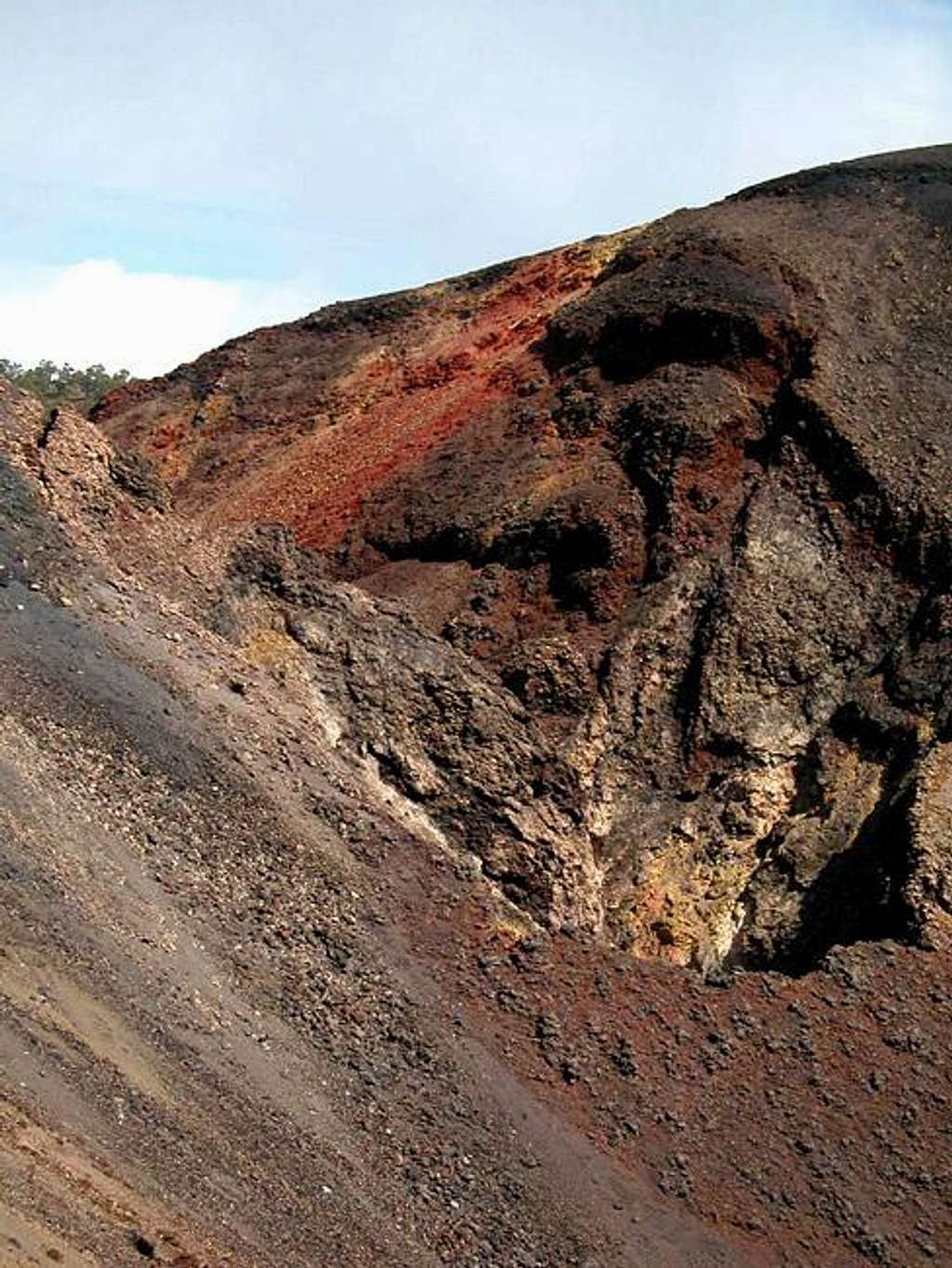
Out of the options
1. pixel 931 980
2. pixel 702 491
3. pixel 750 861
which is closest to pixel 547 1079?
pixel 931 980

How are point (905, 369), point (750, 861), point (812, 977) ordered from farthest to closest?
point (905, 369) < point (750, 861) < point (812, 977)

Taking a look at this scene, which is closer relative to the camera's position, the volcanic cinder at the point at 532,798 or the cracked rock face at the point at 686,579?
the volcanic cinder at the point at 532,798

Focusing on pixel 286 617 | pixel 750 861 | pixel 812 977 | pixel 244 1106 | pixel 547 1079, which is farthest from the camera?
pixel 750 861

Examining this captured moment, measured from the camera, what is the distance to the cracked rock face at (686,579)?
21.9m

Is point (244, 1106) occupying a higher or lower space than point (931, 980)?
lower

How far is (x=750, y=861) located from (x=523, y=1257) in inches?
341

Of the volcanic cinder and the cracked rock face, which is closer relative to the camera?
the volcanic cinder

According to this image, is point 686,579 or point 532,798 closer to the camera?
point 532,798

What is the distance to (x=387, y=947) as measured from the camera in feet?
60.3

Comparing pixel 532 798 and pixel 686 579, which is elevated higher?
pixel 686 579

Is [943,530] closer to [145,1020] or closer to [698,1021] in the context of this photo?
[698,1021]

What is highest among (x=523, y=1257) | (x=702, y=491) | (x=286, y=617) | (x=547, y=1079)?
(x=702, y=491)

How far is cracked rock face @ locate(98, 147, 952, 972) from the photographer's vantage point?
21.9 metres

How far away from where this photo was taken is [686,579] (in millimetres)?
25688
